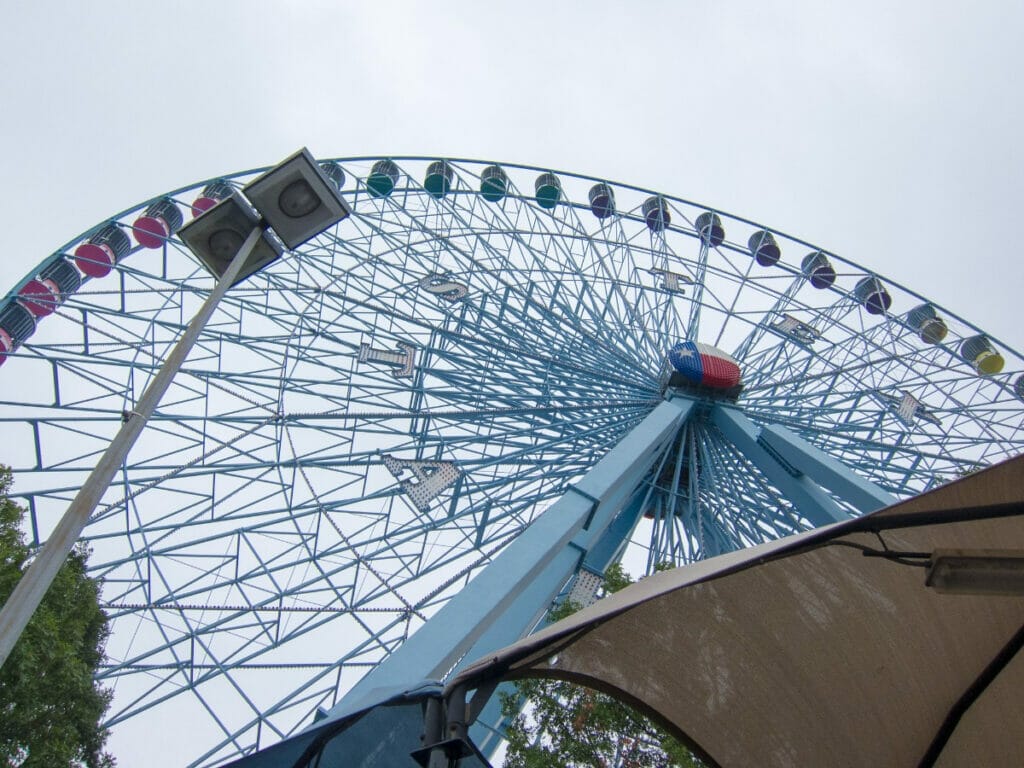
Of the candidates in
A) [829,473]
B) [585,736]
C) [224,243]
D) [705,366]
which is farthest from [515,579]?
[705,366]

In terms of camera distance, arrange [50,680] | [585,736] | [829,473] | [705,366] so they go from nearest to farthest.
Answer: [585,736], [50,680], [829,473], [705,366]

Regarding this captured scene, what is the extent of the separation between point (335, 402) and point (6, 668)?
6082 millimetres

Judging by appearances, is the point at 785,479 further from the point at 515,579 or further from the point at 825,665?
the point at 825,665

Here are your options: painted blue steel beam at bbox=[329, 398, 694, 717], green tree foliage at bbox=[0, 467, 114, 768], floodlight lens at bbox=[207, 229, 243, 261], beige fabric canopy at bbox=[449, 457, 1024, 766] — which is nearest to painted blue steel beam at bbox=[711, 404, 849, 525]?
painted blue steel beam at bbox=[329, 398, 694, 717]

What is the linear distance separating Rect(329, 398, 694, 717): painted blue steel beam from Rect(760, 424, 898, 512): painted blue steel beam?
5.47ft

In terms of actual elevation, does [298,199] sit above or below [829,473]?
below

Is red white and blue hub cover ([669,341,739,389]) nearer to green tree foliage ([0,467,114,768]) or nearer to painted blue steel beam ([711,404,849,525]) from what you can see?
painted blue steel beam ([711,404,849,525])

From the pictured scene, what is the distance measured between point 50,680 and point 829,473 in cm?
915

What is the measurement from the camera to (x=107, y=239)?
1395 cm

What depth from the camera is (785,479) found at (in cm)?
1147

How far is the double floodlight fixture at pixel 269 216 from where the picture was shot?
461 cm

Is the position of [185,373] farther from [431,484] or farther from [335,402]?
[431,484]

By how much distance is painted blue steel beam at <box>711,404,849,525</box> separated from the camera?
10885 millimetres

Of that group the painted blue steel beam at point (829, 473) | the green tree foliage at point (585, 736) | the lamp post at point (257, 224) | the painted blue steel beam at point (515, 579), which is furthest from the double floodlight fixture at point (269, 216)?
the painted blue steel beam at point (829, 473)
